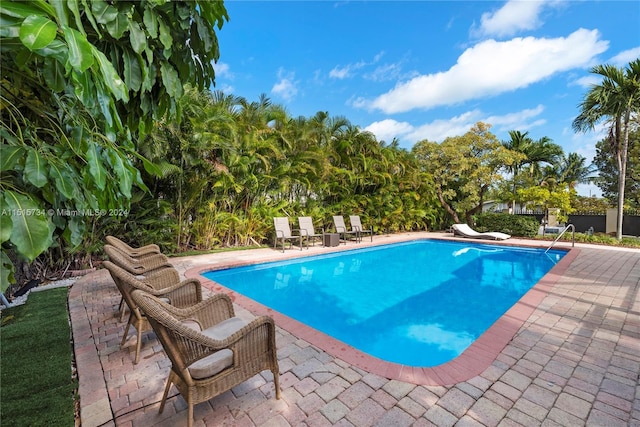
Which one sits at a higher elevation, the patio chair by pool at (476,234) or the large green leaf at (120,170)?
the large green leaf at (120,170)

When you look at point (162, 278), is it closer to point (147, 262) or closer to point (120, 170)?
point (147, 262)

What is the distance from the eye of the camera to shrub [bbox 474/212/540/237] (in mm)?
13195

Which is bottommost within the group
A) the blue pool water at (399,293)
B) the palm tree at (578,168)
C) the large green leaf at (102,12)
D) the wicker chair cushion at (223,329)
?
the blue pool water at (399,293)

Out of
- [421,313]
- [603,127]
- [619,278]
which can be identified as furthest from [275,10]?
[603,127]

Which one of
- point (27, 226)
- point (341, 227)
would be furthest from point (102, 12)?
point (341, 227)

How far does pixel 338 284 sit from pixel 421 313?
7.18 feet

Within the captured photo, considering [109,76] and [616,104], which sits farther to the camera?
[616,104]

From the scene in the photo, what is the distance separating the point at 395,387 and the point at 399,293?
394cm

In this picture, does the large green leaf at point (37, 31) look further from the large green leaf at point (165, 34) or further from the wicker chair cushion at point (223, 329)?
the wicker chair cushion at point (223, 329)

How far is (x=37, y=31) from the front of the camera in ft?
2.29

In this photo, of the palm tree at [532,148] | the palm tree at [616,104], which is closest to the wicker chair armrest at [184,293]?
the palm tree at [616,104]

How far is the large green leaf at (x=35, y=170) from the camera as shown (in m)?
1.06

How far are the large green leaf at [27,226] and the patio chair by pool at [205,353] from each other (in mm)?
895

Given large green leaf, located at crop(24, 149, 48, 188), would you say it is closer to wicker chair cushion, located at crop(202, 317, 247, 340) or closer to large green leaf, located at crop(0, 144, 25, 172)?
large green leaf, located at crop(0, 144, 25, 172)
